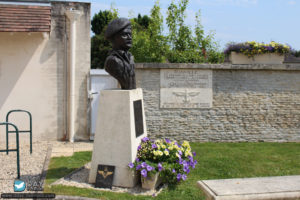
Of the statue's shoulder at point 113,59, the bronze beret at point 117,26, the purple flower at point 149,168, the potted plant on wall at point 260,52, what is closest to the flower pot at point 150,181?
the purple flower at point 149,168

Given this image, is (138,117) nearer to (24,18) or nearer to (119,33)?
(119,33)

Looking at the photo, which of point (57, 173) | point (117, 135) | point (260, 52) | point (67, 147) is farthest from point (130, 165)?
point (260, 52)

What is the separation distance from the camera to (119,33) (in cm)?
568

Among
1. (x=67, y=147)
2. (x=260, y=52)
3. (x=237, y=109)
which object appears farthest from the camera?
(x=260, y=52)

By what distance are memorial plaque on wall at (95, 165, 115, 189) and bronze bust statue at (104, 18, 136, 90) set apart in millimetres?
1380

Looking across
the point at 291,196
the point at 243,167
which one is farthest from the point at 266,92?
the point at 291,196

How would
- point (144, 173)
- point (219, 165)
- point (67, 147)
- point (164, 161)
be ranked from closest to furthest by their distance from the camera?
1. point (144, 173)
2. point (164, 161)
3. point (219, 165)
4. point (67, 147)

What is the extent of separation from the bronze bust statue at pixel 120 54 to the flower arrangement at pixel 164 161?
1125 mm

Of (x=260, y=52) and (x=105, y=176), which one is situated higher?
(x=260, y=52)

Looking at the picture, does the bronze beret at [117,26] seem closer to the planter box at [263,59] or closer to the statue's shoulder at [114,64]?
the statue's shoulder at [114,64]

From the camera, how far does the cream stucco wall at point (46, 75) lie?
892cm

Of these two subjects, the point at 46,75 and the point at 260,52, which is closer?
the point at 46,75

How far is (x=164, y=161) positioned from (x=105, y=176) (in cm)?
99

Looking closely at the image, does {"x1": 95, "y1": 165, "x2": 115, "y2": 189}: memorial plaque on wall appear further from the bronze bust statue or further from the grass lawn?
the bronze bust statue
